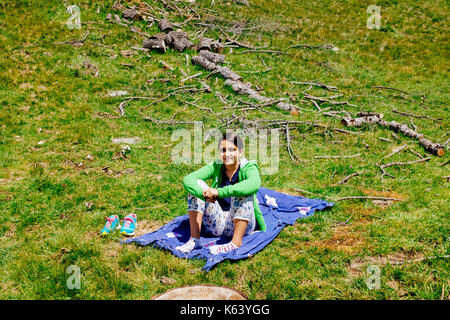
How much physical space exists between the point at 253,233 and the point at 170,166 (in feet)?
10.3

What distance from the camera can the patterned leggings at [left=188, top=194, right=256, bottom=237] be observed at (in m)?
4.21

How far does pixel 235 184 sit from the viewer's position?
405cm

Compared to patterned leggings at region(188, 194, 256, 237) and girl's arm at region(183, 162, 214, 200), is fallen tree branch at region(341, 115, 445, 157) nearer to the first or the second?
patterned leggings at region(188, 194, 256, 237)

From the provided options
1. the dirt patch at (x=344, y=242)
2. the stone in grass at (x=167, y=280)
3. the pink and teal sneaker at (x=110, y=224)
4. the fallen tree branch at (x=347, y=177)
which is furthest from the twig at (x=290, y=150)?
the stone in grass at (x=167, y=280)

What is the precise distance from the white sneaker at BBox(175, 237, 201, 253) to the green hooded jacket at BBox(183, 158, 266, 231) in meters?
0.72

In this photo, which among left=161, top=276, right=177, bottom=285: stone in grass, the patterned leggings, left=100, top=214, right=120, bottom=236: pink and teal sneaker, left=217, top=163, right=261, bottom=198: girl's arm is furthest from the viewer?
Answer: left=100, top=214, right=120, bottom=236: pink and teal sneaker

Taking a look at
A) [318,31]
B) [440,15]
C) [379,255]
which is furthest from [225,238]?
[440,15]

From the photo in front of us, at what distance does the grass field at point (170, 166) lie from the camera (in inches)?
155

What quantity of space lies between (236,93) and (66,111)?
5.70m

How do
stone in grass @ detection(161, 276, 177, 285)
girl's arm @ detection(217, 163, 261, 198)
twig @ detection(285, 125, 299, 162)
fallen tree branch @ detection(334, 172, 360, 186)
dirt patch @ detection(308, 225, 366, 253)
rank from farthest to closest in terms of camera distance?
twig @ detection(285, 125, 299, 162), fallen tree branch @ detection(334, 172, 360, 186), dirt patch @ detection(308, 225, 366, 253), girl's arm @ detection(217, 163, 261, 198), stone in grass @ detection(161, 276, 177, 285)

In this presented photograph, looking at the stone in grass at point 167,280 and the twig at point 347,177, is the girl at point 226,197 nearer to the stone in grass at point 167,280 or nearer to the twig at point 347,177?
the stone in grass at point 167,280

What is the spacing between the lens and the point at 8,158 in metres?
6.97

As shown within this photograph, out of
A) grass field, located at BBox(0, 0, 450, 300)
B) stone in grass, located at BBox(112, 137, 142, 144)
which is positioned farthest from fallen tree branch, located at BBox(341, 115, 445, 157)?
stone in grass, located at BBox(112, 137, 142, 144)
